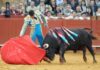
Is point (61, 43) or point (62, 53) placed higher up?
point (61, 43)

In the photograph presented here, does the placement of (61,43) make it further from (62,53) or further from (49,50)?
(49,50)

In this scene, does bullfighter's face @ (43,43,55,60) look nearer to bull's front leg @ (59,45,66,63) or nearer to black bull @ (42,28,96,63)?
black bull @ (42,28,96,63)

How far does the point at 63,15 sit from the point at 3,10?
7.27 ft

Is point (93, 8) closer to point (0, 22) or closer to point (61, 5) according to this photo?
point (61, 5)

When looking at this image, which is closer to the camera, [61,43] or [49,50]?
[49,50]

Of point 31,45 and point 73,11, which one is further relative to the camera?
point 73,11

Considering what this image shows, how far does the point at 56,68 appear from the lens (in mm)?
10609

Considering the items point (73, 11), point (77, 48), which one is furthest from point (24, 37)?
point (73, 11)

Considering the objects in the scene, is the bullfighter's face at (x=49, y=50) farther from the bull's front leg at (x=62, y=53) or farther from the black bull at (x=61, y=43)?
the bull's front leg at (x=62, y=53)

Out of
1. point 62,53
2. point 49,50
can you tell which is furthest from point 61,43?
point 49,50

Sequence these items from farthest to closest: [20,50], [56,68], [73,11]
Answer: [73,11] → [20,50] → [56,68]

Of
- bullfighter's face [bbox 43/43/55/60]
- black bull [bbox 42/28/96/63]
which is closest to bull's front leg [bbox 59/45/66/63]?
black bull [bbox 42/28/96/63]

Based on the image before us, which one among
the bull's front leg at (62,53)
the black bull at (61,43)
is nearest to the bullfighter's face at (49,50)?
the black bull at (61,43)

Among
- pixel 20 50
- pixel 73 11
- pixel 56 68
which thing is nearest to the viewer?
pixel 56 68
